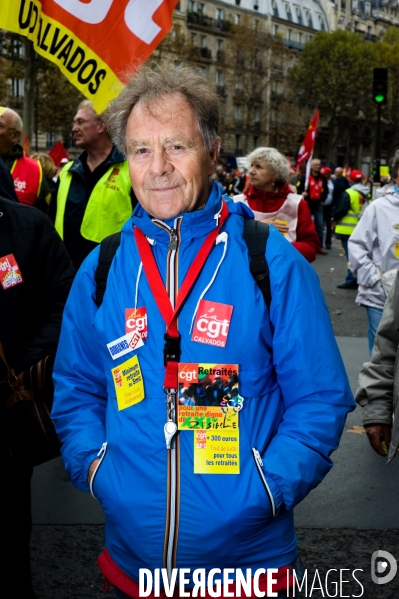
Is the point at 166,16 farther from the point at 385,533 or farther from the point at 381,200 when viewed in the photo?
the point at 385,533

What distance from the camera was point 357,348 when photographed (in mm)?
9180

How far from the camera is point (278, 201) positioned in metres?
6.89

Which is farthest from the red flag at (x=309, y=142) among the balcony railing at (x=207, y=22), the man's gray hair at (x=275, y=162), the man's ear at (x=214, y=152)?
the balcony railing at (x=207, y=22)

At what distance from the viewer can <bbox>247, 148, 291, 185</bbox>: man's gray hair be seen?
22.3ft

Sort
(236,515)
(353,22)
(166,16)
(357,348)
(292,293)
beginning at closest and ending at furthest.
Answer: (236,515), (292,293), (166,16), (357,348), (353,22)

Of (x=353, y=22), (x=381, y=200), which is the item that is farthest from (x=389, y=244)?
(x=353, y=22)

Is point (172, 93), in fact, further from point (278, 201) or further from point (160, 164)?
point (278, 201)

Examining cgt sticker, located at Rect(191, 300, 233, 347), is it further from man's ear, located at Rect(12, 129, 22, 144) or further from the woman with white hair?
the woman with white hair

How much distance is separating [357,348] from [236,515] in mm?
7197

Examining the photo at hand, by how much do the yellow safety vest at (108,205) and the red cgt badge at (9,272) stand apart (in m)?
2.39

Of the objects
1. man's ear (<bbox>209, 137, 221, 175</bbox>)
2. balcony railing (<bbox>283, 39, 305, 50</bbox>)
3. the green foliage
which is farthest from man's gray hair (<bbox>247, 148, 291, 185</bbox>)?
balcony railing (<bbox>283, 39, 305, 50</bbox>)

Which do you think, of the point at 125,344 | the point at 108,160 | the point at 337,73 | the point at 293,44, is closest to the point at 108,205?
the point at 108,160

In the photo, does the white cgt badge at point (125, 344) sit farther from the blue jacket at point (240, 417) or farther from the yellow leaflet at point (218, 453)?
the yellow leaflet at point (218, 453)

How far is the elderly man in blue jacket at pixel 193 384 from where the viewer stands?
218 cm
